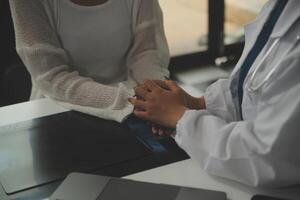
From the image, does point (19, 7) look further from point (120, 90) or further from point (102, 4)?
point (120, 90)

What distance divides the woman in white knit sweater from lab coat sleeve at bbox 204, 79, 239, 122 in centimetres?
20

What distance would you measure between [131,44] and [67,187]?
0.65 metres

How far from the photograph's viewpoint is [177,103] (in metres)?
1.03

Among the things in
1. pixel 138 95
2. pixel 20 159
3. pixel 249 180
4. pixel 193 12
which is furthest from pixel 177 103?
pixel 193 12

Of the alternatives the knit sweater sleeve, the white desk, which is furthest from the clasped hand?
the knit sweater sleeve

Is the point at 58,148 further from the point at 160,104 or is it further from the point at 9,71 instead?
the point at 9,71

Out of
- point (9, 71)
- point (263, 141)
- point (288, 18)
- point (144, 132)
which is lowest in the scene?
point (9, 71)

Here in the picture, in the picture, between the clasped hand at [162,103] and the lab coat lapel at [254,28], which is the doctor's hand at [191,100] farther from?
the lab coat lapel at [254,28]

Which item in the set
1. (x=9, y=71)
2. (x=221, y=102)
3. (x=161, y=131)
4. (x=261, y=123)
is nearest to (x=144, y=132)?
(x=161, y=131)

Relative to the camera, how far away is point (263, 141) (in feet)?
2.62

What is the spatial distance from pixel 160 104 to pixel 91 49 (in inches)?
16.3

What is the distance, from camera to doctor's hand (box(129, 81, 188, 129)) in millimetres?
1008

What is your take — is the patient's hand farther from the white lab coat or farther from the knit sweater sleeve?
the knit sweater sleeve

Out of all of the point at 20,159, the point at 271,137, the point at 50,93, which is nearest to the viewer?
the point at 271,137
